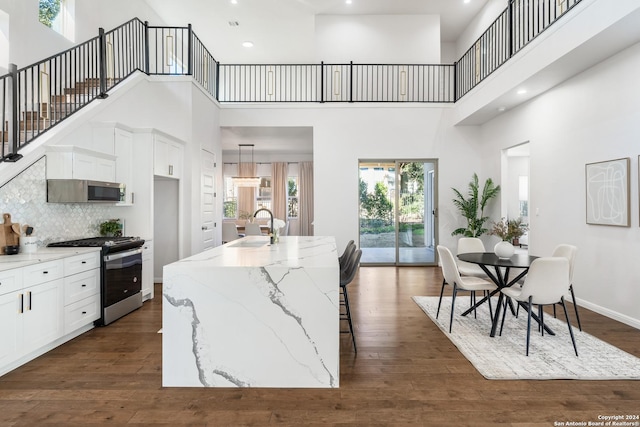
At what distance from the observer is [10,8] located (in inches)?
195

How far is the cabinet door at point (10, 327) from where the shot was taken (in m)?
2.68

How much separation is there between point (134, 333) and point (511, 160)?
1042 centimetres

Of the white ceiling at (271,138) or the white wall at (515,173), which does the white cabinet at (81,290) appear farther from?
the white wall at (515,173)

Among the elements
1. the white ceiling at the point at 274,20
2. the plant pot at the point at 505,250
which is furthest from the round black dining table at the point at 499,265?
the white ceiling at the point at 274,20

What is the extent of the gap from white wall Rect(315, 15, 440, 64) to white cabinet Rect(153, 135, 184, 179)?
4.38 m

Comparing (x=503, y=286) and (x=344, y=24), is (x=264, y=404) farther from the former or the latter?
(x=344, y=24)

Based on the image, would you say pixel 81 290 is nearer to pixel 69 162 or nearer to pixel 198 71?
pixel 69 162

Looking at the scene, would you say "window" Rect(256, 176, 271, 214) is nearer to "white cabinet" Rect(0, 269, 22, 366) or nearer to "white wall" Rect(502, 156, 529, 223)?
"white wall" Rect(502, 156, 529, 223)

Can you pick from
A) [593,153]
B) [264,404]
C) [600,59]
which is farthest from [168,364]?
[600,59]

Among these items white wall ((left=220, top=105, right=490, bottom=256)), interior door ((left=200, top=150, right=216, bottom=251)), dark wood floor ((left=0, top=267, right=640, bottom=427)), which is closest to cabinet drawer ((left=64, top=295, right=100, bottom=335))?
dark wood floor ((left=0, top=267, right=640, bottom=427))

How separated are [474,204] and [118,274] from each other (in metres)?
6.29

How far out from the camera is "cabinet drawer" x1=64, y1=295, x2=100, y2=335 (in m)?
3.39

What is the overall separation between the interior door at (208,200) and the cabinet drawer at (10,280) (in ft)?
11.8

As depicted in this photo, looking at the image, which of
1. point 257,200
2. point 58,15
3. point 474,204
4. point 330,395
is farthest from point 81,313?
point 257,200
